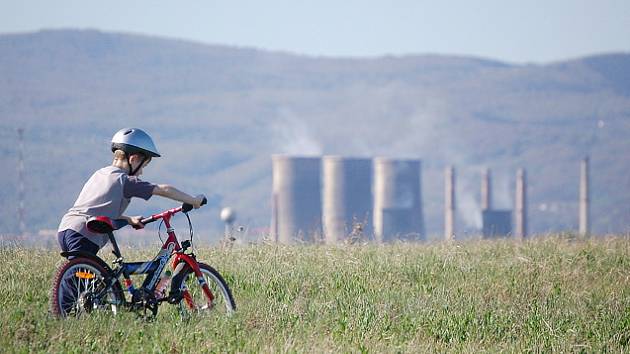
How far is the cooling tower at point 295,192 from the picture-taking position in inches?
3300

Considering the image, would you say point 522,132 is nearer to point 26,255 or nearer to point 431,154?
point 431,154

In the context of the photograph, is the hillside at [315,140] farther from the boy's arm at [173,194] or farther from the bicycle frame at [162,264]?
the boy's arm at [173,194]

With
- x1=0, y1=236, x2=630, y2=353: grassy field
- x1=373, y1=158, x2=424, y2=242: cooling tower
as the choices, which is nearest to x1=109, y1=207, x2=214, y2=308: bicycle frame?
x1=0, y1=236, x2=630, y2=353: grassy field

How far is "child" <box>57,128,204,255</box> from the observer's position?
27.9 feet

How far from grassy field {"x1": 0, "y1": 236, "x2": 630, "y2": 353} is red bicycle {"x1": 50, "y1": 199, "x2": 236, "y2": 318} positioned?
158 millimetres

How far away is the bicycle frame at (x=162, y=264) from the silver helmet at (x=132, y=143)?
473 millimetres

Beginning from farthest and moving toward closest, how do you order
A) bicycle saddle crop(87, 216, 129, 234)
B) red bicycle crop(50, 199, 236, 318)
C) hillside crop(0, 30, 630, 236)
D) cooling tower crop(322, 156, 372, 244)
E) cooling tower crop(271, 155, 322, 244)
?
hillside crop(0, 30, 630, 236)
cooling tower crop(322, 156, 372, 244)
cooling tower crop(271, 155, 322, 244)
bicycle saddle crop(87, 216, 129, 234)
red bicycle crop(50, 199, 236, 318)

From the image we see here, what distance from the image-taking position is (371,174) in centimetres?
8775

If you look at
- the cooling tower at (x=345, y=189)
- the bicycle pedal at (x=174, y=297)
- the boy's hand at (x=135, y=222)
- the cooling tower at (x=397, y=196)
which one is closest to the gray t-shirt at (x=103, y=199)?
the boy's hand at (x=135, y=222)

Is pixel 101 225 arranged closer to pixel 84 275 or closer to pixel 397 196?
pixel 84 275

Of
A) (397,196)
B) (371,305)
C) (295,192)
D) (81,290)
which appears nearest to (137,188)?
(81,290)

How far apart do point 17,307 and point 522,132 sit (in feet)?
549

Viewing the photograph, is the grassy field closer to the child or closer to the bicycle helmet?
the child

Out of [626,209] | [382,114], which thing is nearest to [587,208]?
[626,209]
